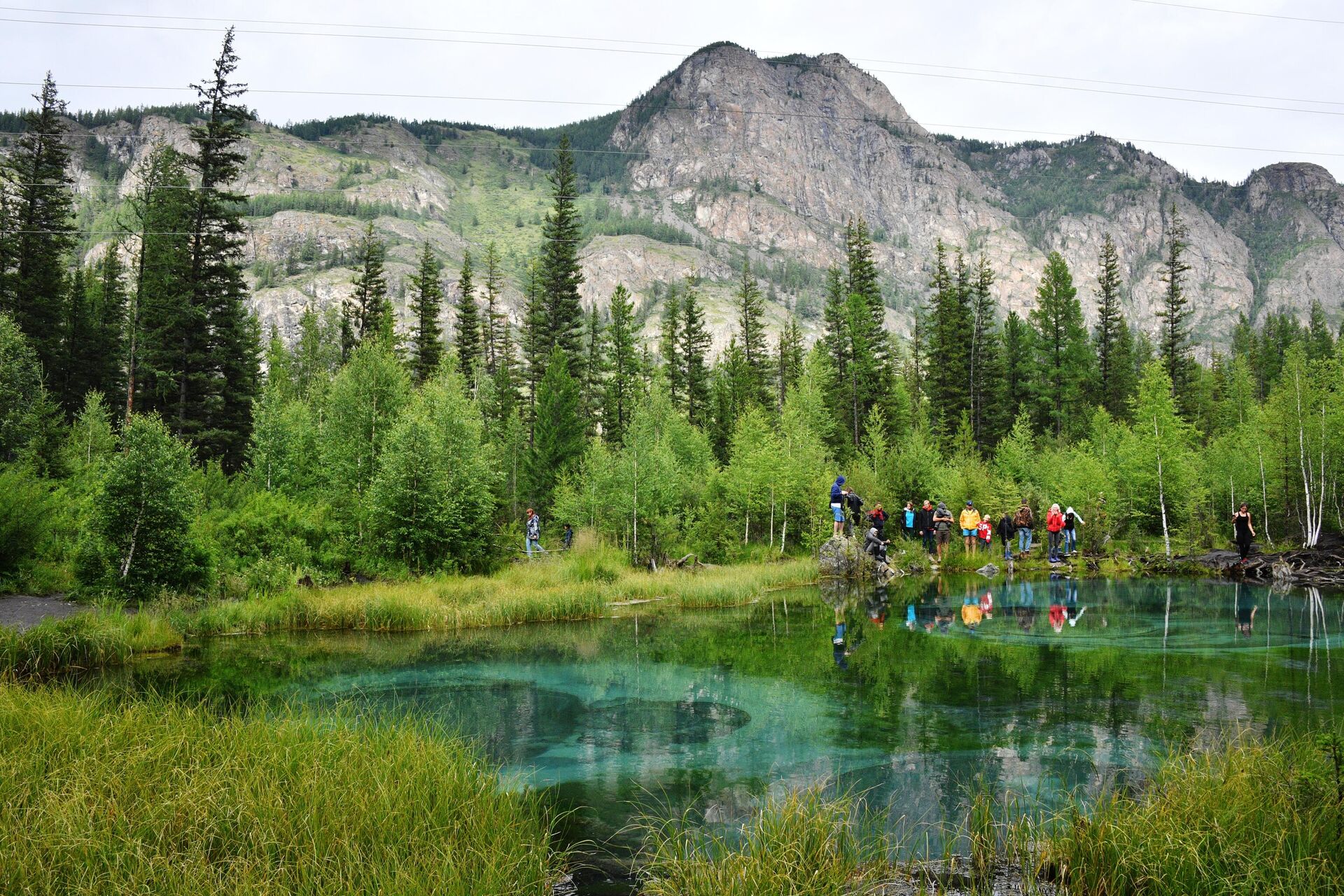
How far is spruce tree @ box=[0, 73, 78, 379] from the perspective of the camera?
37.9m

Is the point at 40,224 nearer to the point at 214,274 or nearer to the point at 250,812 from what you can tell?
the point at 214,274

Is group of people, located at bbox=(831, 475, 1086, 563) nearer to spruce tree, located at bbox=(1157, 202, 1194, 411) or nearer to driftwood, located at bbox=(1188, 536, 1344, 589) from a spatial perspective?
driftwood, located at bbox=(1188, 536, 1344, 589)

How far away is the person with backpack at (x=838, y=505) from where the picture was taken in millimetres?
26906

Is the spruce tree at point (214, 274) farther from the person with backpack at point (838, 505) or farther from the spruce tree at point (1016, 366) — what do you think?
the spruce tree at point (1016, 366)

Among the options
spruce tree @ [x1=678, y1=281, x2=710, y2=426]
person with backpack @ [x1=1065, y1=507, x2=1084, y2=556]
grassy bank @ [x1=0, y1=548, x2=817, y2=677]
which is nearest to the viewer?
grassy bank @ [x1=0, y1=548, x2=817, y2=677]

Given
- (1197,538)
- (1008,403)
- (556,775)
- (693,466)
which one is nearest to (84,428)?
(693,466)

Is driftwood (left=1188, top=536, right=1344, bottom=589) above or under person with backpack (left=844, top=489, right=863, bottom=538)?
under

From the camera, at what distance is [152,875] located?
4.41 m

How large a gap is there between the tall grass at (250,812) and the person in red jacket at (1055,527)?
27611 mm

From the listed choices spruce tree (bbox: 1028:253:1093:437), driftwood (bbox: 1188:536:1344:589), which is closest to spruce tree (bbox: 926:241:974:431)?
spruce tree (bbox: 1028:253:1093:437)

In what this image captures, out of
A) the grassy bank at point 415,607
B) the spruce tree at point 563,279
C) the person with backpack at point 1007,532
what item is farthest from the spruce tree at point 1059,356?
the grassy bank at point 415,607

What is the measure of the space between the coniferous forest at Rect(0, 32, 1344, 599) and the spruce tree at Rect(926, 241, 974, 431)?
10.7 inches

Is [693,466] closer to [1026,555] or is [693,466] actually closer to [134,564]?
[1026,555]

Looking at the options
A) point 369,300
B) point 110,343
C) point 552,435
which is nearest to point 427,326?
point 369,300
